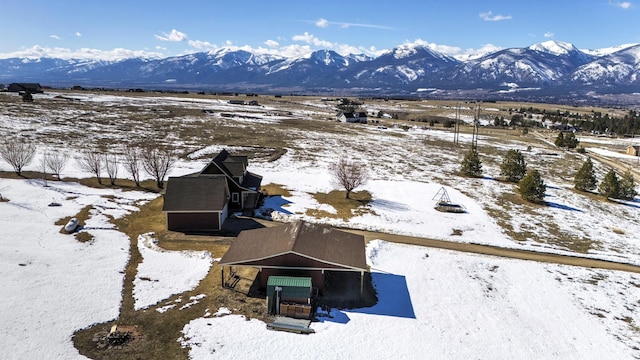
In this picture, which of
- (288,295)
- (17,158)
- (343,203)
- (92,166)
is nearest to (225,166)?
(343,203)

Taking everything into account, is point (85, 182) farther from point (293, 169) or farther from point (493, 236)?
point (493, 236)

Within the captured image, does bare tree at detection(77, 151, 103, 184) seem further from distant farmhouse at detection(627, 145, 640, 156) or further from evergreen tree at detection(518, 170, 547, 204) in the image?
distant farmhouse at detection(627, 145, 640, 156)

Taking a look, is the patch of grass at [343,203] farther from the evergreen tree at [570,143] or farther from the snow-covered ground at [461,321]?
the evergreen tree at [570,143]

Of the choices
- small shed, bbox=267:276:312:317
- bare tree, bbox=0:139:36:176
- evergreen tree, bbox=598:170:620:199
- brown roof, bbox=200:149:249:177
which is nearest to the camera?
small shed, bbox=267:276:312:317

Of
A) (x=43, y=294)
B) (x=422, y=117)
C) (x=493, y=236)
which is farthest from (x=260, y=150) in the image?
(x=422, y=117)

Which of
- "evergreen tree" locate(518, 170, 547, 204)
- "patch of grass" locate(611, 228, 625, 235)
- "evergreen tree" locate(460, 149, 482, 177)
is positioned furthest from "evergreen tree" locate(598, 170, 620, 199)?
"evergreen tree" locate(460, 149, 482, 177)
